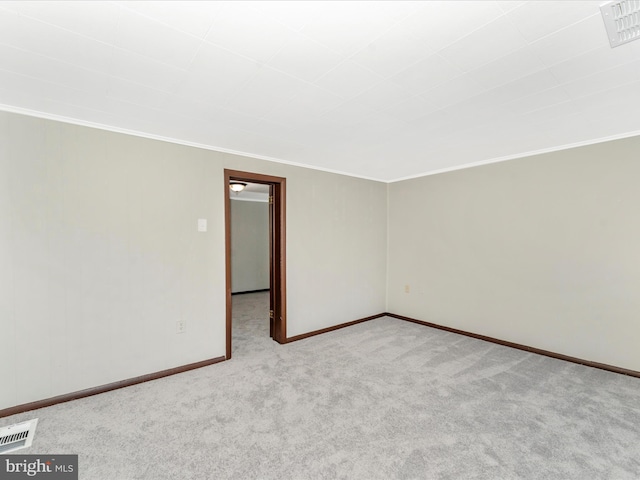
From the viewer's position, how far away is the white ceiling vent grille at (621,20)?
1.24m

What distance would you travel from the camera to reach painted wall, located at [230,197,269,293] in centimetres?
728

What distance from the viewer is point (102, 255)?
2.58 metres

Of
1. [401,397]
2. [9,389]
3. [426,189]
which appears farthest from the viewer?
[426,189]

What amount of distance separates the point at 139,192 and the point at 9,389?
6.04 ft

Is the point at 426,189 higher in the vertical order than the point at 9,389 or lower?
higher

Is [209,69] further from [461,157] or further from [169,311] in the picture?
[461,157]

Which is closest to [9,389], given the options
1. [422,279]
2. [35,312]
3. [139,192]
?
[35,312]

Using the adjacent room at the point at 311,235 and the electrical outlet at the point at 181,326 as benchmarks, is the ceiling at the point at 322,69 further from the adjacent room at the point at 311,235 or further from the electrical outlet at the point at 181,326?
the electrical outlet at the point at 181,326

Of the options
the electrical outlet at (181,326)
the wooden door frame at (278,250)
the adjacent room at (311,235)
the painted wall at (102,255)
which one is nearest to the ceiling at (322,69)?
the adjacent room at (311,235)

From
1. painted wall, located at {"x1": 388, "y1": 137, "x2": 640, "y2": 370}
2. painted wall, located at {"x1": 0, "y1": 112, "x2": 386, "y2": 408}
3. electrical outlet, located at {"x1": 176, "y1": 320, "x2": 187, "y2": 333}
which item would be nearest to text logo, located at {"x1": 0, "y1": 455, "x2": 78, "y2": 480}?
Result: painted wall, located at {"x1": 0, "y1": 112, "x2": 386, "y2": 408}

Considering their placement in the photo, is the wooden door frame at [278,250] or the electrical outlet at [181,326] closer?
the electrical outlet at [181,326]

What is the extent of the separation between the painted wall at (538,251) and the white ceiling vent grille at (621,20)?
2125mm

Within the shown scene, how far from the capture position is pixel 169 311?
115 inches

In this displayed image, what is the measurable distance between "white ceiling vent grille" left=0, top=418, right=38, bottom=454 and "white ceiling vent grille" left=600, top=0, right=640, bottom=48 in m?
4.03
